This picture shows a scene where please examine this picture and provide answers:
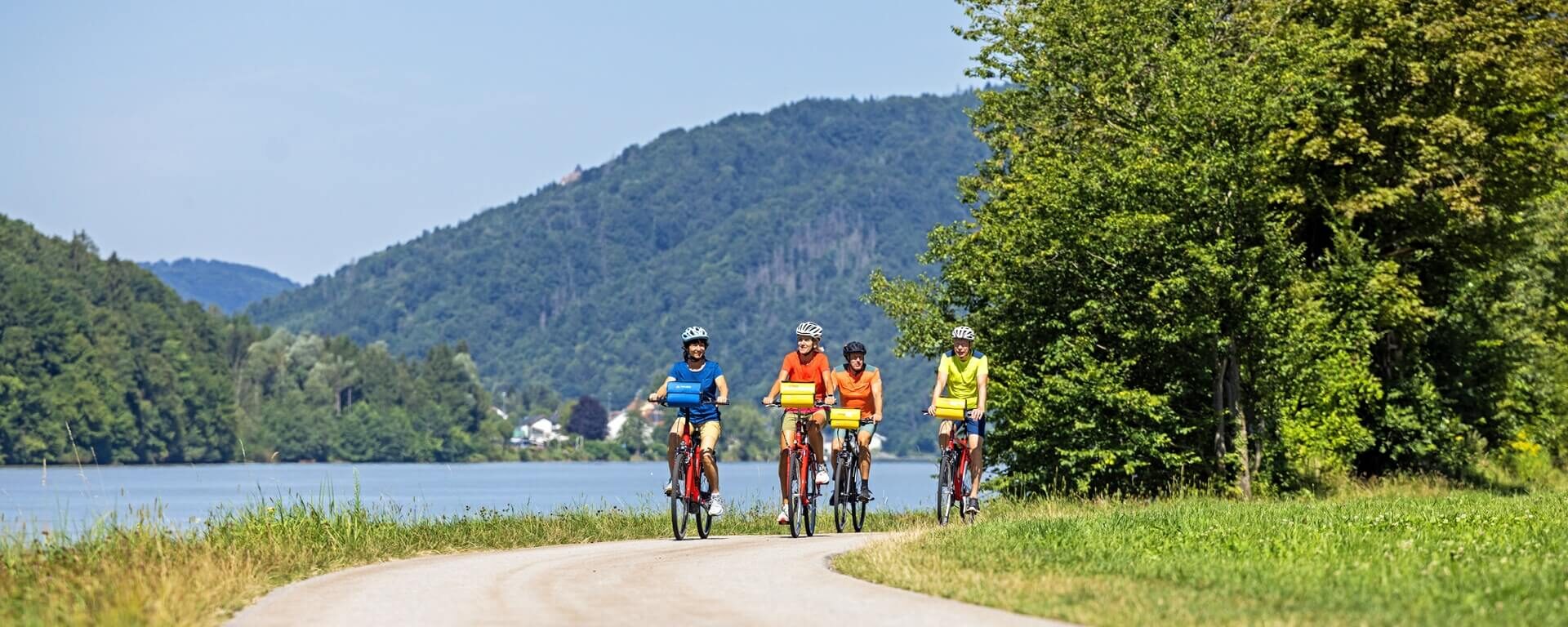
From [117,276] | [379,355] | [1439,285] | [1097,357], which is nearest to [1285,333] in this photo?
[1097,357]

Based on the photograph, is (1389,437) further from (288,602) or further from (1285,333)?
(288,602)

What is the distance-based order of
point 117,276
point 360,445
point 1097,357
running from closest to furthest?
point 1097,357 → point 117,276 → point 360,445

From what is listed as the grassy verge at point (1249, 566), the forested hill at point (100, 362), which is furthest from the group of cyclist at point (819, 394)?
the forested hill at point (100, 362)

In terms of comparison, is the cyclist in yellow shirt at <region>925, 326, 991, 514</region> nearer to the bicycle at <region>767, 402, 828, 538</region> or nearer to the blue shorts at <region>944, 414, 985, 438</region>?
the blue shorts at <region>944, 414, 985, 438</region>

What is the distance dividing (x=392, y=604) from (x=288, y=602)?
764mm

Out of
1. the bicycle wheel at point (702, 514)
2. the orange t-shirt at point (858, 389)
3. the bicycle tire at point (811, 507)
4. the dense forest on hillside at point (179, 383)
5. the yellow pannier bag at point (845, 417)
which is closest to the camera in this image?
the bicycle wheel at point (702, 514)

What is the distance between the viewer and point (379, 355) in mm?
186500

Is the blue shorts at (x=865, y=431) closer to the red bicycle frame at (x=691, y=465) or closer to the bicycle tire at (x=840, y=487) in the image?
the bicycle tire at (x=840, y=487)

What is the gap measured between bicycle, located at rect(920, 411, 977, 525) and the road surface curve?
162 inches

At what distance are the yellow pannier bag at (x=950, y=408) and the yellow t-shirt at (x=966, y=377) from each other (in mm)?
88

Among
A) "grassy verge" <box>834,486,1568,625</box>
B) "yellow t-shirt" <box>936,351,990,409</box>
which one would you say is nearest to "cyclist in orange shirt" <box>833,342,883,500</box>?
"yellow t-shirt" <box>936,351,990,409</box>

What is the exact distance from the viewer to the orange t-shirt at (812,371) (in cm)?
1881

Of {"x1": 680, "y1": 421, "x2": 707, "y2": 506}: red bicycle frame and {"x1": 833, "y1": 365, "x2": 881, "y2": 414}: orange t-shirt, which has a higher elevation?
{"x1": 833, "y1": 365, "x2": 881, "y2": 414}: orange t-shirt

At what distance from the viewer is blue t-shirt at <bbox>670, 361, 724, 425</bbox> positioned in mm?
17875
